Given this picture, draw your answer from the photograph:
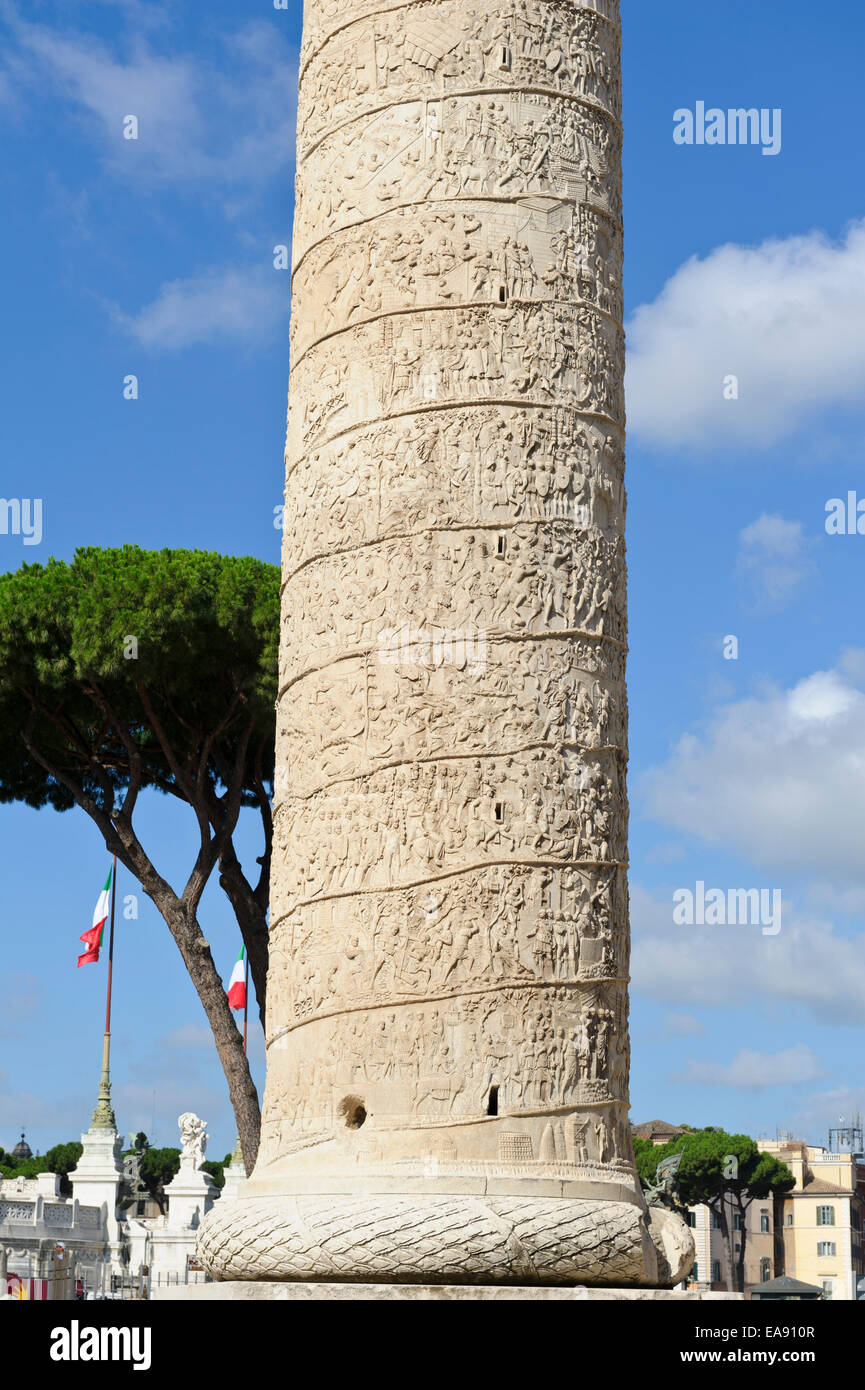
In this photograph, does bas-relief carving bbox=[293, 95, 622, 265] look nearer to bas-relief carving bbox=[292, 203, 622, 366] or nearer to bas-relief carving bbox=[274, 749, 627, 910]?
bas-relief carving bbox=[292, 203, 622, 366]

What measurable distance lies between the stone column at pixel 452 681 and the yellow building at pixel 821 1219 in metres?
45.8

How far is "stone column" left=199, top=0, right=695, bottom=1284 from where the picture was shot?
16.8 feet

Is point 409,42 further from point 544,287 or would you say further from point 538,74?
point 544,287

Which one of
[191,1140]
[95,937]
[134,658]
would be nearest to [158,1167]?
[191,1140]

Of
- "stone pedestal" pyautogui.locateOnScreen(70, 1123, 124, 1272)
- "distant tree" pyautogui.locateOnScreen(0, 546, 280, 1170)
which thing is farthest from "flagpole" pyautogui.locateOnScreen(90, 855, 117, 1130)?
"distant tree" pyautogui.locateOnScreen(0, 546, 280, 1170)

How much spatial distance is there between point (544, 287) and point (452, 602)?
131cm

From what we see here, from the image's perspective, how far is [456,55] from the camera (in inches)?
235

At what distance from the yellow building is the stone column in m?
45.8

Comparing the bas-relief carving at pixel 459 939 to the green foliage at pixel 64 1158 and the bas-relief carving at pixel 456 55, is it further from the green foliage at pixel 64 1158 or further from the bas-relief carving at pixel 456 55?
the green foliage at pixel 64 1158

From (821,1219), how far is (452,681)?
156 feet

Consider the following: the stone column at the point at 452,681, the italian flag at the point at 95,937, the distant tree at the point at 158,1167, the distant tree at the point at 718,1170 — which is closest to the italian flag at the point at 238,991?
the italian flag at the point at 95,937

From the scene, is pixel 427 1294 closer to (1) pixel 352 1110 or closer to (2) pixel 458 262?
(1) pixel 352 1110
